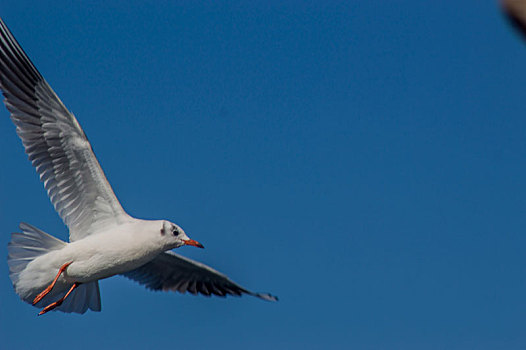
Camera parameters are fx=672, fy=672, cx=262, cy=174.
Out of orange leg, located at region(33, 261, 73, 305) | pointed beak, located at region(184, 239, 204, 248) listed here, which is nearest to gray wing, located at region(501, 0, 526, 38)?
pointed beak, located at region(184, 239, 204, 248)

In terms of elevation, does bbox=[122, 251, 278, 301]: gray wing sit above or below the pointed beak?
above

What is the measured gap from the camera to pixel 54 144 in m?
5.49

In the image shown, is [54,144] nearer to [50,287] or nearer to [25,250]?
[25,250]

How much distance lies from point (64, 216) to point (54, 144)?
0.66m

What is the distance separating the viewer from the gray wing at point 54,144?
5465mm

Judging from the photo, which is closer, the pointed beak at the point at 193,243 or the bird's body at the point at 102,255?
the bird's body at the point at 102,255

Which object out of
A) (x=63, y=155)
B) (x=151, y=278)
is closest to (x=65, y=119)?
(x=63, y=155)

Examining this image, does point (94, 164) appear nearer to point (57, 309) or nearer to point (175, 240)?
point (175, 240)

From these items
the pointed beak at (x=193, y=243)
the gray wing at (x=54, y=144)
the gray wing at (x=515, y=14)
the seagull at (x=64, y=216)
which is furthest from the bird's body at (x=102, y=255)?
the gray wing at (x=515, y=14)

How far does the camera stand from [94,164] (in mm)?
5512

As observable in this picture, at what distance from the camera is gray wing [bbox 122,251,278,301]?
673 centimetres

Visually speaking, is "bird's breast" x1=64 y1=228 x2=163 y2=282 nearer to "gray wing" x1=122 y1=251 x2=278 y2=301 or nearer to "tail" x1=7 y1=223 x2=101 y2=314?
"tail" x1=7 y1=223 x2=101 y2=314

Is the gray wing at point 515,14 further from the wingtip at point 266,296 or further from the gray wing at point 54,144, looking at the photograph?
the wingtip at point 266,296

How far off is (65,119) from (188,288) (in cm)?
232
